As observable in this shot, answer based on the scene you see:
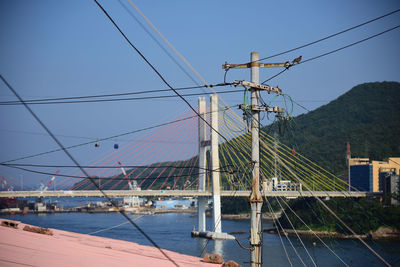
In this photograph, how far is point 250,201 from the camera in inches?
388

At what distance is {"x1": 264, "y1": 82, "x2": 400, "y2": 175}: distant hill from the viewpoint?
261ft

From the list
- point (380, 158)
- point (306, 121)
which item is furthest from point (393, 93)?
point (380, 158)

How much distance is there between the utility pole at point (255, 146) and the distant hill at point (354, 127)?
2214 inches

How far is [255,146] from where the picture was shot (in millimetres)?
9953

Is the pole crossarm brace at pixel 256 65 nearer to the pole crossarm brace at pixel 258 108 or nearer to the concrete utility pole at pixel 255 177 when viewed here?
the concrete utility pole at pixel 255 177

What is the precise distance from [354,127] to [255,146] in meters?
94.5

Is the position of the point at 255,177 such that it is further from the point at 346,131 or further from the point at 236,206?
the point at 346,131

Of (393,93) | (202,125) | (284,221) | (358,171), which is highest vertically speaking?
(393,93)

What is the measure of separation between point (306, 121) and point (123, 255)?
101 metres

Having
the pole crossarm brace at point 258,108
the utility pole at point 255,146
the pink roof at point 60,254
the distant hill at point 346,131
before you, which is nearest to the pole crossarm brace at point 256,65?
the utility pole at point 255,146

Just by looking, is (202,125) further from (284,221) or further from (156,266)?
(156,266)

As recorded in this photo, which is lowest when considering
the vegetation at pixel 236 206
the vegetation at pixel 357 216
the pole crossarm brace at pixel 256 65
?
the vegetation at pixel 236 206

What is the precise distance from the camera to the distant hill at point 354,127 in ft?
261

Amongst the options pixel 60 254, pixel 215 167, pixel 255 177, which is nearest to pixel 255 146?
pixel 255 177
